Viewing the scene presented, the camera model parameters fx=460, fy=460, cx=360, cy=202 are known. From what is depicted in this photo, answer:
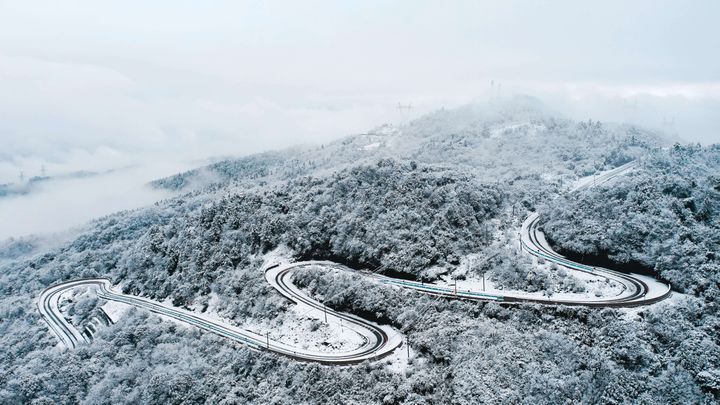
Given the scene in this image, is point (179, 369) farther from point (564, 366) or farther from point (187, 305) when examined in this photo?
point (564, 366)

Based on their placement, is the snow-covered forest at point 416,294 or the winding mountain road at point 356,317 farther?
the winding mountain road at point 356,317

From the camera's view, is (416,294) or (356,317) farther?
(356,317)

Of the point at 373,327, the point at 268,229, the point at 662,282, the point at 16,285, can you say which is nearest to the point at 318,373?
the point at 373,327

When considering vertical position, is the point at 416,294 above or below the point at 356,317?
above

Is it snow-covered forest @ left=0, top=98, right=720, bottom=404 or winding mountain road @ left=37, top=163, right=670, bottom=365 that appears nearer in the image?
snow-covered forest @ left=0, top=98, right=720, bottom=404
